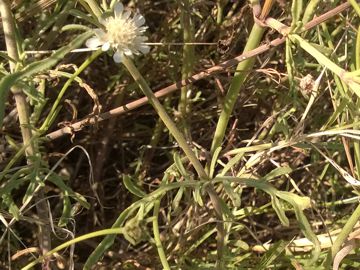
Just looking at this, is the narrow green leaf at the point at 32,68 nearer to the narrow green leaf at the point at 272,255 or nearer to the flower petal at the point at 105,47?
the flower petal at the point at 105,47

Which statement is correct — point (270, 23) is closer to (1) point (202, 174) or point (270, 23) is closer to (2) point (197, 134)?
(1) point (202, 174)

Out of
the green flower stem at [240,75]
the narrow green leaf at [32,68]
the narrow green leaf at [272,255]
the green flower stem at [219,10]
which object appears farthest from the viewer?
the green flower stem at [219,10]

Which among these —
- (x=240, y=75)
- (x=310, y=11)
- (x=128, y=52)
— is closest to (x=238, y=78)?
(x=240, y=75)

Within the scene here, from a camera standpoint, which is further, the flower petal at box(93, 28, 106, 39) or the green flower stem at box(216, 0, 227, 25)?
the green flower stem at box(216, 0, 227, 25)

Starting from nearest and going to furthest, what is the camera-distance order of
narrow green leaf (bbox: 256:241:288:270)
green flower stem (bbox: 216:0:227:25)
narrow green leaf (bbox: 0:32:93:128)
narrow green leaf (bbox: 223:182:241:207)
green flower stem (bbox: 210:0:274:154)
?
narrow green leaf (bbox: 0:32:93:128) < narrow green leaf (bbox: 223:182:241:207) < green flower stem (bbox: 210:0:274:154) < narrow green leaf (bbox: 256:241:288:270) < green flower stem (bbox: 216:0:227:25)

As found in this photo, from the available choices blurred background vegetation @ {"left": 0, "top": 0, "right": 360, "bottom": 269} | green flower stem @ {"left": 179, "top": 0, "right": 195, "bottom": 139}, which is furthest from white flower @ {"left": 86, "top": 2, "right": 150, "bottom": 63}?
green flower stem @ {"left": 179, "top": 0, "right": 195, "bottom": 139}

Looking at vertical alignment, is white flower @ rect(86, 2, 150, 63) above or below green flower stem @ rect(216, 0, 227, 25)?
above

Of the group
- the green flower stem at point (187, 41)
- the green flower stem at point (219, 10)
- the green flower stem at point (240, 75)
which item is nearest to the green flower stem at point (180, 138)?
the green flower stem at point (240, 75)

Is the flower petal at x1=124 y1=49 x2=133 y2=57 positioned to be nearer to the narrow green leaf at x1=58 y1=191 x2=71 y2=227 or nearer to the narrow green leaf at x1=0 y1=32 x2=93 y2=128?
the narrow green leaf at x1=0 y1=32 x2=93 y2=128

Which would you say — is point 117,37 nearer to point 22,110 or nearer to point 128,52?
point 128,52
